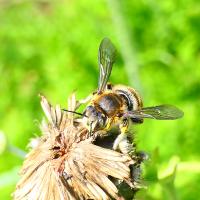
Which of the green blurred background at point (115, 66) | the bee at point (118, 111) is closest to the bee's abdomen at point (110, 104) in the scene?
the bee at point (118, 111)

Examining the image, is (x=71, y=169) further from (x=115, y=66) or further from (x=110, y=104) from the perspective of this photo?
(x=115, y=66)

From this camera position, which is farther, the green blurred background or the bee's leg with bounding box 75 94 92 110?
the green blurred background

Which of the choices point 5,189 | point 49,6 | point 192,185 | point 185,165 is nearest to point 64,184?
point 185,165

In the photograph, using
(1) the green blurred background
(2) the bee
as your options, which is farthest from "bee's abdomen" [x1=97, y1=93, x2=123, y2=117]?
(1) the green blurred background

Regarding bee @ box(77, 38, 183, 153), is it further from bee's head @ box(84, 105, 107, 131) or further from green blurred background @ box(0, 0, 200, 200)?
green blurred background @ box(0, 0, 200, 200)

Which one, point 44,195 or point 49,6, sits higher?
point 49,6

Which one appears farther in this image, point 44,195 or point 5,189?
point 5,189

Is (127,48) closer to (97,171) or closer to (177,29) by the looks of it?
(177,29)
